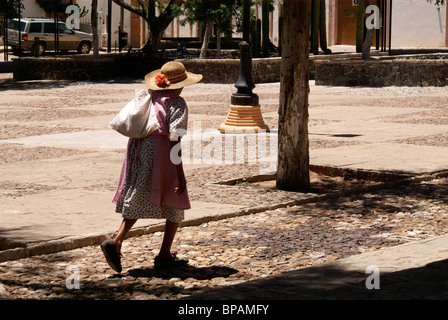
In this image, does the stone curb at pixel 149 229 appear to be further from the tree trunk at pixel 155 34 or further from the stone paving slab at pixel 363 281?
the tree trunk at pixel 155 34

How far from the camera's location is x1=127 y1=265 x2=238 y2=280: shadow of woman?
650 cm

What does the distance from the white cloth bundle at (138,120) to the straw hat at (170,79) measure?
0.13 m

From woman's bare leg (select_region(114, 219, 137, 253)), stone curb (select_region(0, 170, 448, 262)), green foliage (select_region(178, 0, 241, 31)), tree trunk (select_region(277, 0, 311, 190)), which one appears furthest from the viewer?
green foliage (select_region(178, 0, 241, 31))

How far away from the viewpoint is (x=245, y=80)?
598 inches

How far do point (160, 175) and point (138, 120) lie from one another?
426 mm

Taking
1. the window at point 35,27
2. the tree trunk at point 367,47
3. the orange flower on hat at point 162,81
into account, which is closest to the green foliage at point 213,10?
the tree trunk at point 367,47

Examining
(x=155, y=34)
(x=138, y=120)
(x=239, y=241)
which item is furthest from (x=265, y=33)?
(x=138, y=120)

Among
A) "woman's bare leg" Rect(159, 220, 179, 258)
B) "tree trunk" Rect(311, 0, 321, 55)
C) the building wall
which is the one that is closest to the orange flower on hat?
"woman's bare leg" Rect(159, 220, 179, 258)

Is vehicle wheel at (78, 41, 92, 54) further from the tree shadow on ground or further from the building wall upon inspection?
the tree shadow on ground

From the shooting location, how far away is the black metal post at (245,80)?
14891mm

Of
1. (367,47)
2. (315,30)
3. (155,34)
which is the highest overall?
(315,30)

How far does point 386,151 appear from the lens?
12.2m

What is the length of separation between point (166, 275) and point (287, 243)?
1.33m

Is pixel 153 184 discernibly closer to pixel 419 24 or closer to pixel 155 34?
pixel 155 34
